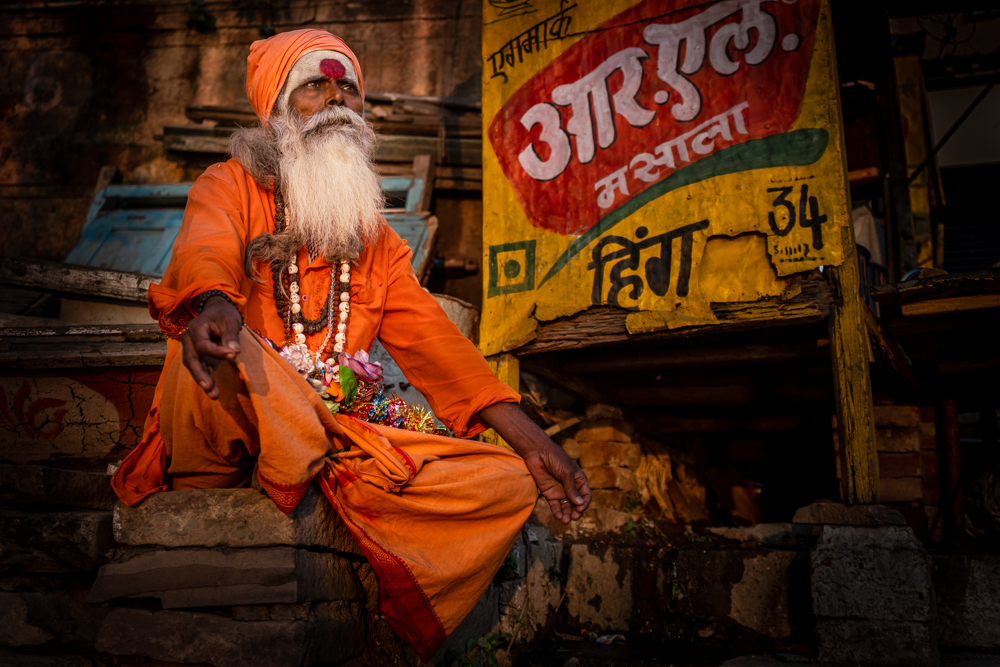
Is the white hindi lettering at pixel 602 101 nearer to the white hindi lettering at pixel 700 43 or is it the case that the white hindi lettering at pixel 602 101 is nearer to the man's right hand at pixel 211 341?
the white hindi lettering at pixel 700 43

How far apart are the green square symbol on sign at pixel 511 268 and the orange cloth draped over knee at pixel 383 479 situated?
9.24 feet

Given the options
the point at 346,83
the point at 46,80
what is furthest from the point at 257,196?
A: the point at 46,80

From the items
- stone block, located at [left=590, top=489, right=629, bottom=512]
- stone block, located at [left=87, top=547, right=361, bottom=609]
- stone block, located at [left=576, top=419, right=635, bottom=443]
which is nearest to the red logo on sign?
stone block, located at [left=576, top=419, right=635, bottom=443]

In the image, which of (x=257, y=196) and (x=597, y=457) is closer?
(x=257, y=196)

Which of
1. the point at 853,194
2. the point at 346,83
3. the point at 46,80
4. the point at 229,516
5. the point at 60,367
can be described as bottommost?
the point at 229,516

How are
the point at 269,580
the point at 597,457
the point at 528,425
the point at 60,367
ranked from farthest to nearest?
the point at 597,457 → the point at 60,367 → the point at 528,425 → the point at 269,580

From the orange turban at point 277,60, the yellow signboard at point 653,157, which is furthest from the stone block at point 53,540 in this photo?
the yellow signboard at point 653,157

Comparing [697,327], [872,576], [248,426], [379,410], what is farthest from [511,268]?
[248,426]

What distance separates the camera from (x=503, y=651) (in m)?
3.06

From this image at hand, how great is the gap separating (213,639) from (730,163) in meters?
3.84

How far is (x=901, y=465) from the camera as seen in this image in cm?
579

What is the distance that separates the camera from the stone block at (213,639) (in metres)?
1.89

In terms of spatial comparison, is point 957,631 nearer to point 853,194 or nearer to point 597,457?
point 597,457

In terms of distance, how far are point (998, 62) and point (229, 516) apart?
9.70m
